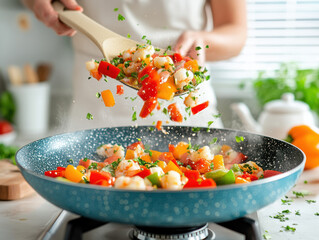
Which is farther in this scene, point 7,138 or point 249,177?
point 7,138

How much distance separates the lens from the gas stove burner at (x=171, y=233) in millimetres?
986

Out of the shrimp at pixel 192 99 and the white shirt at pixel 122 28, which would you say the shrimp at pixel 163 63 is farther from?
the white shirt at pixel 122 28

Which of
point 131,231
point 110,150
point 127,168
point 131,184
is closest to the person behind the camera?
point 131,184

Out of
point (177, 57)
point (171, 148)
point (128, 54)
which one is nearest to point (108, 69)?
point (128, 54)

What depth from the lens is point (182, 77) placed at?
1.25m

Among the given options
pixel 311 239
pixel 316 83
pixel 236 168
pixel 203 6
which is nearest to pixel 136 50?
pixel 236 168

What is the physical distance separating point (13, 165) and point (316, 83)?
2.21 meters

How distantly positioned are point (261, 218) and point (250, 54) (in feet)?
7.99

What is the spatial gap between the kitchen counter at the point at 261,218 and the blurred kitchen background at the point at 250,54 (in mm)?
1828

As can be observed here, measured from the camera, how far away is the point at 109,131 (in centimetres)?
150

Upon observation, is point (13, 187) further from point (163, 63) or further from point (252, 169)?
point (252, 169)

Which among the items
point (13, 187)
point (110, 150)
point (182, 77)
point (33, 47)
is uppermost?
point (182, 77)

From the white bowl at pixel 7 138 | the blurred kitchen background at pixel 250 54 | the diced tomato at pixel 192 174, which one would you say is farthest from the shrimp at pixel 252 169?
the white bowl at pixel 7 138

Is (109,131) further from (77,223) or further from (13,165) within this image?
(77,223)
